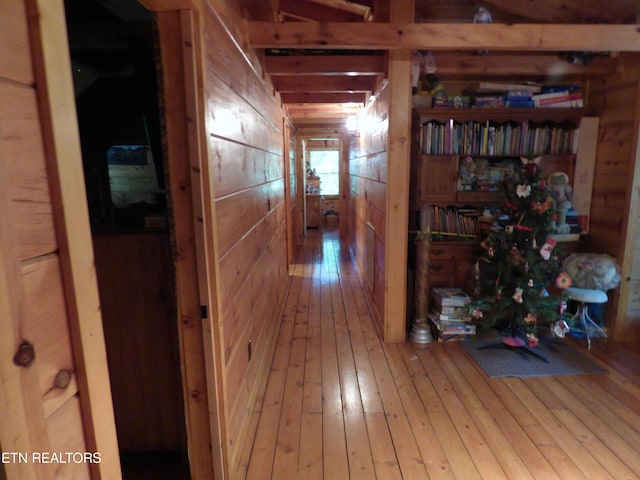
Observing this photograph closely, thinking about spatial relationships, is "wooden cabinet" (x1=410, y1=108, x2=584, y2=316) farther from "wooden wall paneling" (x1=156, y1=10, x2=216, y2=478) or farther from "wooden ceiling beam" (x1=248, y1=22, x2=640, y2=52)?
"wooden wall paneling" (x1=156, y1=10, x2=216, y2=478)

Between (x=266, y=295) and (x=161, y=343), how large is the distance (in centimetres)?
117

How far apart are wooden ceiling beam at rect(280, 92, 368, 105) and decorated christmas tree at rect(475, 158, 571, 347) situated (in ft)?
7.15

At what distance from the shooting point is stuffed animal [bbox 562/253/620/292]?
2943mm

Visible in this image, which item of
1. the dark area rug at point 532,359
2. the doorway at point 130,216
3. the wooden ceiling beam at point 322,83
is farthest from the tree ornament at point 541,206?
the doorway at point 130,216

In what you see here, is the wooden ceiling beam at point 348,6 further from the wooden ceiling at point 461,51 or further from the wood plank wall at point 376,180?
the wood plank wall at point 376,180

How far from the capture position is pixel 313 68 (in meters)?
3.02

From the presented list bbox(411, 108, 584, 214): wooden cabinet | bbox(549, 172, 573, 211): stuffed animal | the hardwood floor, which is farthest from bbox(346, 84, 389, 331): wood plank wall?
bbox(549, 172, 573, 211): stuffed animal

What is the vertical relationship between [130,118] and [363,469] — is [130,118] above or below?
above

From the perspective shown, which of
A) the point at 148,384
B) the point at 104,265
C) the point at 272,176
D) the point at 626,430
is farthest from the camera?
the point at 272,176

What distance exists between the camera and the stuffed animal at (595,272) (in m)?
2.94

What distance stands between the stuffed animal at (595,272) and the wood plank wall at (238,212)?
249cm

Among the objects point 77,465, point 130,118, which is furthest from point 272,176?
point 77,465

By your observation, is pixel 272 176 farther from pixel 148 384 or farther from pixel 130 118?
pixel 148 384

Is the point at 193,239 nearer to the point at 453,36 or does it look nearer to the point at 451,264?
the point at 453,36
